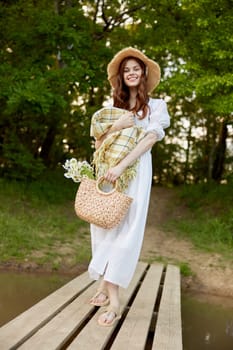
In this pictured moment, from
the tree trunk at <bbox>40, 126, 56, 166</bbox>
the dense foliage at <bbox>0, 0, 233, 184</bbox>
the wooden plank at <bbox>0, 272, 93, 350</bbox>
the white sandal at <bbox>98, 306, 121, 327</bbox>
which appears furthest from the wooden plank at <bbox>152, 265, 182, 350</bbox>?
the tree trunk at <bbox>40, 126, 56, 166</bbox>

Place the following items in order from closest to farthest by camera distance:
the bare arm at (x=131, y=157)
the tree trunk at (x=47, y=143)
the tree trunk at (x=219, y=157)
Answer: the bare arm at (x=131, y=157), the tree trunk at (x=47, y=143), the tree trunk at (x=219, y=157)

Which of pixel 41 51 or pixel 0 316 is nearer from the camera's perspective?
pixel 0 316

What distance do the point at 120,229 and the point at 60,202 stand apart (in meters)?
6.28

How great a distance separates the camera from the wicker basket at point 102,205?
2.69 meters

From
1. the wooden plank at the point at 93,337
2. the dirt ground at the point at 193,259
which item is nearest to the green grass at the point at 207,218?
the dirt ground at the point at 193,259

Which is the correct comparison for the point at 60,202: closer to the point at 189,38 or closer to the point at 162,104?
the point at 189,38

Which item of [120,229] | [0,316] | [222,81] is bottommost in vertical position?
[0,316]

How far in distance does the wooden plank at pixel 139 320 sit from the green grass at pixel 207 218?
8.77ft

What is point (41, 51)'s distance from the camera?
8.30m

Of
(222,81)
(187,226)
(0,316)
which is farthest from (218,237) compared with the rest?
(0,316)

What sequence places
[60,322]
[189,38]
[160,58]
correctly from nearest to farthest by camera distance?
[60,322], [189,38], [160,58]

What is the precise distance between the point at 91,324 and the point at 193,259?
358cm

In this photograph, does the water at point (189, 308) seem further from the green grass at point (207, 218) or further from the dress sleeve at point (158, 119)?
the green grass at point (207, 218)

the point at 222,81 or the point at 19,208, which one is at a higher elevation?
the point at 222,81
